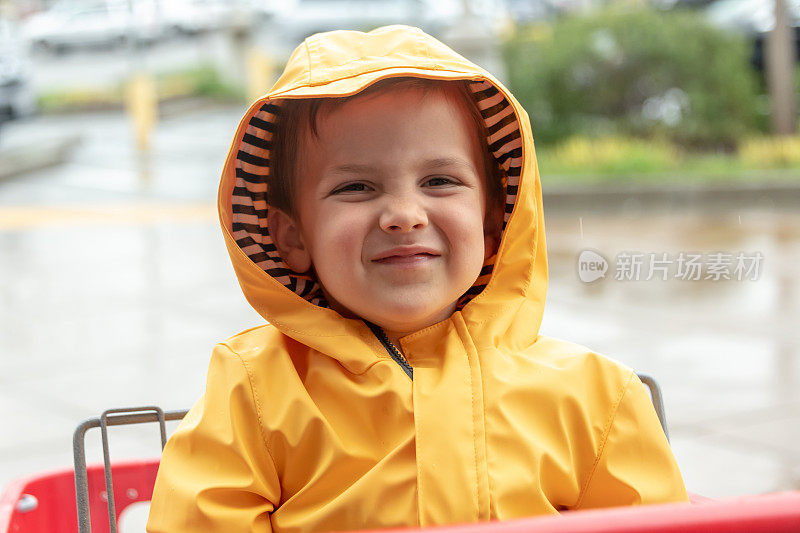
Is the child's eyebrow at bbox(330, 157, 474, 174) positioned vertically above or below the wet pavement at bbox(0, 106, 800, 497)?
above

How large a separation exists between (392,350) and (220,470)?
375mm

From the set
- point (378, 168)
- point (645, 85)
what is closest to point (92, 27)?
point (645, 85)

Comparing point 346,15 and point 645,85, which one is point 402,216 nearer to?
point 645,85

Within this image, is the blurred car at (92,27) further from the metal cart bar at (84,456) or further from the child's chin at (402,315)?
the child's chin at (402,315)

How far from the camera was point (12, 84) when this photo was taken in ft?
57.8

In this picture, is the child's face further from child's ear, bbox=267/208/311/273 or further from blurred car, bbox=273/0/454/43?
blurred car, bbox=273/0/454/43

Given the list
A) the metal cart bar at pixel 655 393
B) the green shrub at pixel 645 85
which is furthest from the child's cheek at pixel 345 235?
the green shrub at pixel 645 85

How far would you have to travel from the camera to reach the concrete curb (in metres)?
14.4

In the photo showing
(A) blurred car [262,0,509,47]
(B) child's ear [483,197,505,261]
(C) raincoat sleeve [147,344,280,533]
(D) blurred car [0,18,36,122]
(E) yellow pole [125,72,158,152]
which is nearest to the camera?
(C) raincoat sleeve [147,344,280,533]

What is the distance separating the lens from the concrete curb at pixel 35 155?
47.1ft

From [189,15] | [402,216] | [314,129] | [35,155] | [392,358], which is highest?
[189,15]

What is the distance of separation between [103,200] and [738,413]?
354 inches

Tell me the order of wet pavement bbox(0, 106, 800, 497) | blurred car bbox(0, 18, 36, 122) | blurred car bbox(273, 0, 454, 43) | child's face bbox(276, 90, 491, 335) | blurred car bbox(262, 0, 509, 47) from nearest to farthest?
1. child's face bbox(276, 90, 491, 335)
2. wet pavement bbox(0, 106, 800, 497)
3. blurred car bbox(0, 18, 36, 122)
4. blurred car bbox(262, 0, 509, 47)
5. blurred car bbox(273, 0, 454, 43)

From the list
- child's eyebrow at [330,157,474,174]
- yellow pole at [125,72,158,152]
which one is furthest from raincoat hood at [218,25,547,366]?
→ yellow pole at [125,72,158,152]
